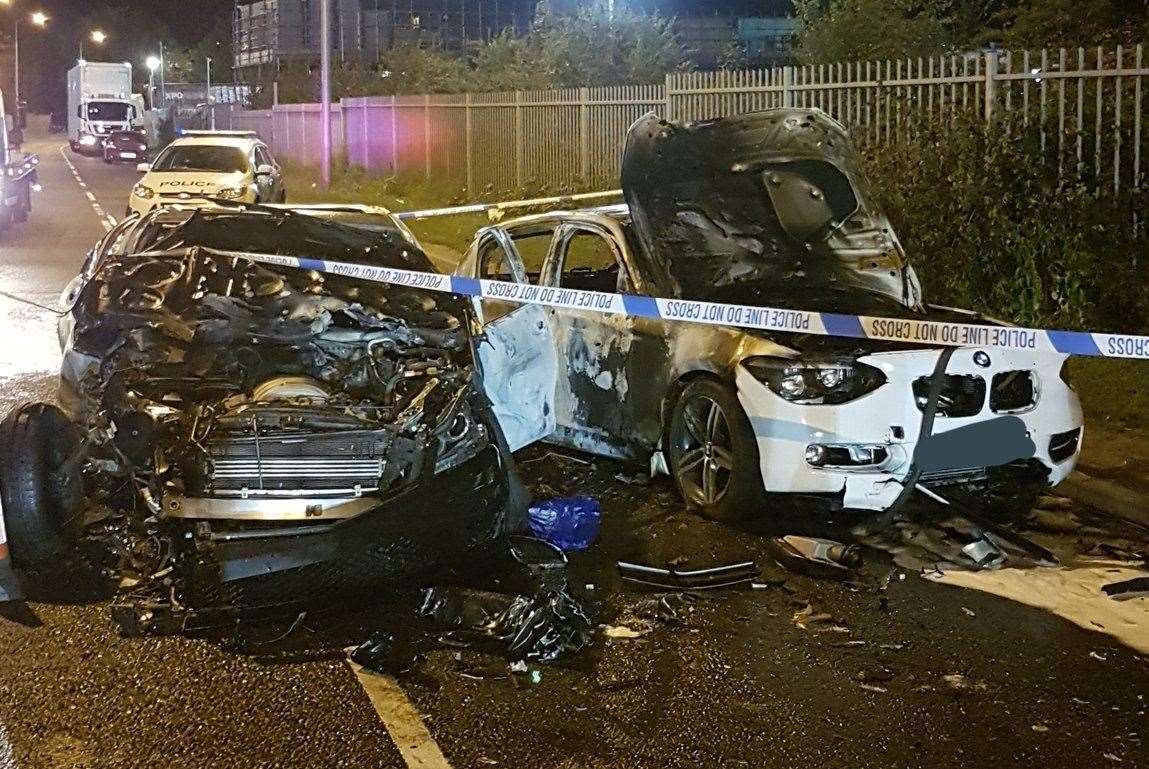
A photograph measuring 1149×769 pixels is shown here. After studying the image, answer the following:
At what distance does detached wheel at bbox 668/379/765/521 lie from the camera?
6.45 metres

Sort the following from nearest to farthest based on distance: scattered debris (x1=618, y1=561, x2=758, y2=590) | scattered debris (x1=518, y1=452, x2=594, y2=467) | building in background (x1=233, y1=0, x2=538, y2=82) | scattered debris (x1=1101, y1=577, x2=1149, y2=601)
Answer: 1. scattered debris (x1=1101, y1=577, x2=1149, y2=601)
2. scattered debris (x1=618, y1=561, x2=758, y2=590)
3. scattered debris (x1=518, y1=452, x2=594, y2=467)
4. building in background (x1=233, y1=0, x2=538, y2=82)

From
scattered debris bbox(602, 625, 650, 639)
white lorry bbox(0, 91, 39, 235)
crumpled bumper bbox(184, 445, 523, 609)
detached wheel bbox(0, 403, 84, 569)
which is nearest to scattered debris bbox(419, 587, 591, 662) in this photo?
scattered debris bbox(602, 625, 650, 639)

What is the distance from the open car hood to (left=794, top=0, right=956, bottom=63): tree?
7.26 meters

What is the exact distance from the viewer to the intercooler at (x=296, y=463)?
5.19 m

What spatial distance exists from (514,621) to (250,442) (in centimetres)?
124

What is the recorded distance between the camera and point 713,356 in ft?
21.8

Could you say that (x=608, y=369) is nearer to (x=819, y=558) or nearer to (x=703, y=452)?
(x=703, y=452)

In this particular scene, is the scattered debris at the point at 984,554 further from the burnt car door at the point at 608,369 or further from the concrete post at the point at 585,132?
the concrete post at the point at 585,132

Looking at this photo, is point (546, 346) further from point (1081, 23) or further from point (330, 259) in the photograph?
point (1081, 23)

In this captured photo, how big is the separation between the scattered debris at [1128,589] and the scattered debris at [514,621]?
230cm

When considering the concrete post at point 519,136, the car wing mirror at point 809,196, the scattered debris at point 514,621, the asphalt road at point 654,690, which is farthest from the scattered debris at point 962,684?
the concrete post at point 519,136

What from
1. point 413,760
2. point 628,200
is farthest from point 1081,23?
point 413,760

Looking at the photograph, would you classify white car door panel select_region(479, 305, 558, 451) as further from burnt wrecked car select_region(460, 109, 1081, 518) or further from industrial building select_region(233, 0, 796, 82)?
industrial building select_region(233, 0, 796, 82)

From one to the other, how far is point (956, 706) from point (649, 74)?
64.4 feet
